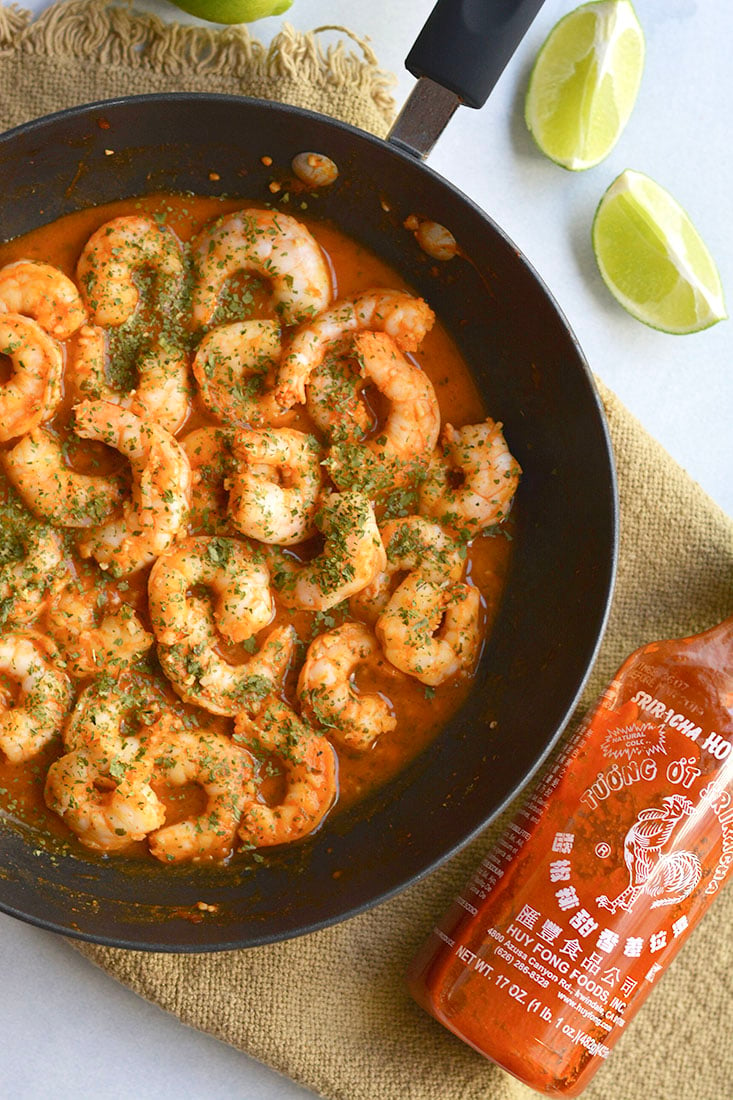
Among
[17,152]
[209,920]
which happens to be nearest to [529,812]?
[209,920]

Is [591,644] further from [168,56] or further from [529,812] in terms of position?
[168,56]

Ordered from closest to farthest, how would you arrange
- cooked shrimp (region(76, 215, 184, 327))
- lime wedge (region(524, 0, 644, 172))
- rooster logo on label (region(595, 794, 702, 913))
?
rooster logo on label (region(595, 794, 702, 913)) < cooked shrimp (region(76, 215, 184, 327)) < lime wedge (region(524, 0, 644, 172))

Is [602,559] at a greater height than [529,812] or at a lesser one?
greater

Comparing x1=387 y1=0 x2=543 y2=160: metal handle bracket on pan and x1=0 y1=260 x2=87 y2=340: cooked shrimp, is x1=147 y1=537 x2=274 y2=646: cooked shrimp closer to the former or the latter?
x1=0 y1=260 x2=87 y2=340: cooked shrimp

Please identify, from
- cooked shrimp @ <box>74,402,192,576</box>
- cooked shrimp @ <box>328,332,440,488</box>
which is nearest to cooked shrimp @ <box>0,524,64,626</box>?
cooked shrimp @ <box>74,402,192,576</box>

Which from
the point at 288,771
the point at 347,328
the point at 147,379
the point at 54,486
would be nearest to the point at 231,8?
the point at 347,328
